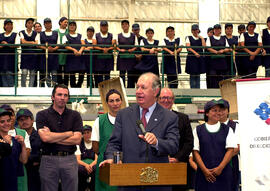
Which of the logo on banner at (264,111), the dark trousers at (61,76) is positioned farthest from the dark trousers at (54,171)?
the dark trousers at (61,76)

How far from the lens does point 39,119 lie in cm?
633

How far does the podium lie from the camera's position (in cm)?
405

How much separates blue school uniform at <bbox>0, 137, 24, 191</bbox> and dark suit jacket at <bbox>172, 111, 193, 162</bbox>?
5.69 ft

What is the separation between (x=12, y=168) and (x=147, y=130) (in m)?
2.11

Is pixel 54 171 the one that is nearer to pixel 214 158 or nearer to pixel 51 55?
pixel 214 158

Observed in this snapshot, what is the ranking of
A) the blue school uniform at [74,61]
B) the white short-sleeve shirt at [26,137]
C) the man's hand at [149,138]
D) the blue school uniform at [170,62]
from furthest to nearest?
the blue school uniform at [170,62] → the blue school uniform at [74,61] → the white short-sleeve shirt at [26,137] → the man's hand at [149,138]

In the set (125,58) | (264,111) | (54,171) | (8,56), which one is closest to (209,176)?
(264,111)

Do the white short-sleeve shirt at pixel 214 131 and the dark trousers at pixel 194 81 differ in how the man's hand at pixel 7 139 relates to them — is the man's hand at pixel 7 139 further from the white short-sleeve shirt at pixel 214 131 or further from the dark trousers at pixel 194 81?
the dark trousers at pixel 194 81

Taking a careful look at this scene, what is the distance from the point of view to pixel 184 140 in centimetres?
637

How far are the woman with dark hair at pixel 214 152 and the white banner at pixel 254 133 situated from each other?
0.88 meters

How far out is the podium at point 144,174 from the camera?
405 centimetres

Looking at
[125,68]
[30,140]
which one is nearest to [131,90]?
[125,68]

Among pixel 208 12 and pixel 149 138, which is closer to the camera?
pixel 149 138

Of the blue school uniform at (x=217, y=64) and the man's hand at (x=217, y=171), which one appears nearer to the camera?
the man's hand at (x=217, y=171)
